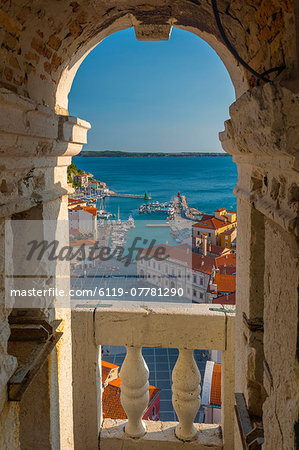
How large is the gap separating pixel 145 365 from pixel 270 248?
5.26 feet

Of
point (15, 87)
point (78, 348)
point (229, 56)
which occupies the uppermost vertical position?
point (229, 56)

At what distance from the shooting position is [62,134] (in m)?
2.45

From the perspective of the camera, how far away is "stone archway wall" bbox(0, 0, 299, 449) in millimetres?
1363

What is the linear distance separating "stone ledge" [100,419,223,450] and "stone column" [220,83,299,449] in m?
0.80

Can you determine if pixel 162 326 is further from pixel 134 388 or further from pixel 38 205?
pixel 38 205

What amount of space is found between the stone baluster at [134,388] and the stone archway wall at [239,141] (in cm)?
41

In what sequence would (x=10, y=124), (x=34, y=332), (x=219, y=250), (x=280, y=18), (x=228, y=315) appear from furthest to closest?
(x=219, y=250) < (x=228, y=315) < (x=34, y=332) < (x=10, y=124) < (x=280, y=18)

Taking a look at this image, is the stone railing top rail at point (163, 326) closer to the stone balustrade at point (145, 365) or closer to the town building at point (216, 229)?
the stone balustrade at point (145, 365)

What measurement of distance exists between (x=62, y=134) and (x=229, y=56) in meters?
1.17

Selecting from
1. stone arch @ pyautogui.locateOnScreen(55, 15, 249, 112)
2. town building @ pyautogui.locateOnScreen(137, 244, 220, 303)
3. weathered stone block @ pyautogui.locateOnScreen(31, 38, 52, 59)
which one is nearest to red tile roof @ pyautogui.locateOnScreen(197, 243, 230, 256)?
town building @ pyautogui.locateOnScreen(137, 244, 220, 303)

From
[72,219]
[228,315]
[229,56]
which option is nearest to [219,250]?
[72,219]

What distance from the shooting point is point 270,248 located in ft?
5.56

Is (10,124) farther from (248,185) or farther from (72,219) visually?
(72,219)

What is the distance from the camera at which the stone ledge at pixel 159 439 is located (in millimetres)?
2857
